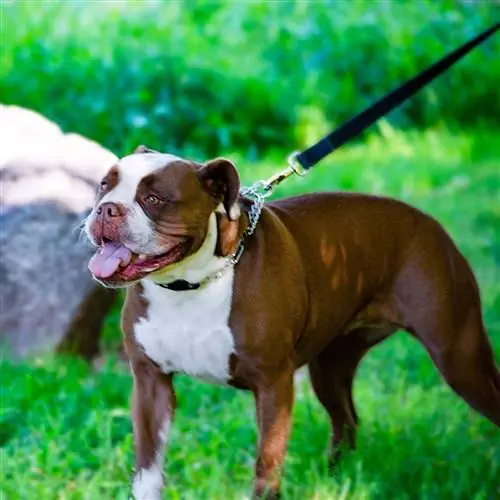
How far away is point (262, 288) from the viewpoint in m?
3.16

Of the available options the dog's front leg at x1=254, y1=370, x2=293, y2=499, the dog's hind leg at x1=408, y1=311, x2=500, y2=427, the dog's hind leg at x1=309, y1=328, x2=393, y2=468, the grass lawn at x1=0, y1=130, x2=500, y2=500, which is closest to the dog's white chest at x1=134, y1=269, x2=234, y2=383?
the dog's front leg at x1=254, y1=370, x2=293, y2=499

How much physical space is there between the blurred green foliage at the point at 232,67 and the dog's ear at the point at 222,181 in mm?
5144

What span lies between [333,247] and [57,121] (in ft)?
17.7

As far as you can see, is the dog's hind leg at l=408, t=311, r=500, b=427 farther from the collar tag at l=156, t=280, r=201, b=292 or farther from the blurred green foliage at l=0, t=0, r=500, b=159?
the blurred green foliage at l=0, t=0, r=500, b=159

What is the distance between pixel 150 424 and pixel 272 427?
1.27ft

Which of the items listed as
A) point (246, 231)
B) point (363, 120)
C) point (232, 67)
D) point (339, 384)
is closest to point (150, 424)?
point (246, 231)

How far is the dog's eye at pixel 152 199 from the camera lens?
2.88 m

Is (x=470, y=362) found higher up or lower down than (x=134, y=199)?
lower down

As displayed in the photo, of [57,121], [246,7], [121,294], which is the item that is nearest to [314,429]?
[121,294]

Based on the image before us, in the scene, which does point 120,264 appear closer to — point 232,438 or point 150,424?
point 150,424

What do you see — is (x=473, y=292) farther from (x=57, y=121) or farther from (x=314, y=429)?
(x=57, y=121)

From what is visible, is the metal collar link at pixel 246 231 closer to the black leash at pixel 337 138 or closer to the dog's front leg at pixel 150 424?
the black leash at pixel 337 138

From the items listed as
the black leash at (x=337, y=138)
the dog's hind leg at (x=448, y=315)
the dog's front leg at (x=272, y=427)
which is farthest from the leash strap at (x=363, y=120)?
the dog's front leg at (x=272, y=427)

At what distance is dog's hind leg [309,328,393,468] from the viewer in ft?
13.2
